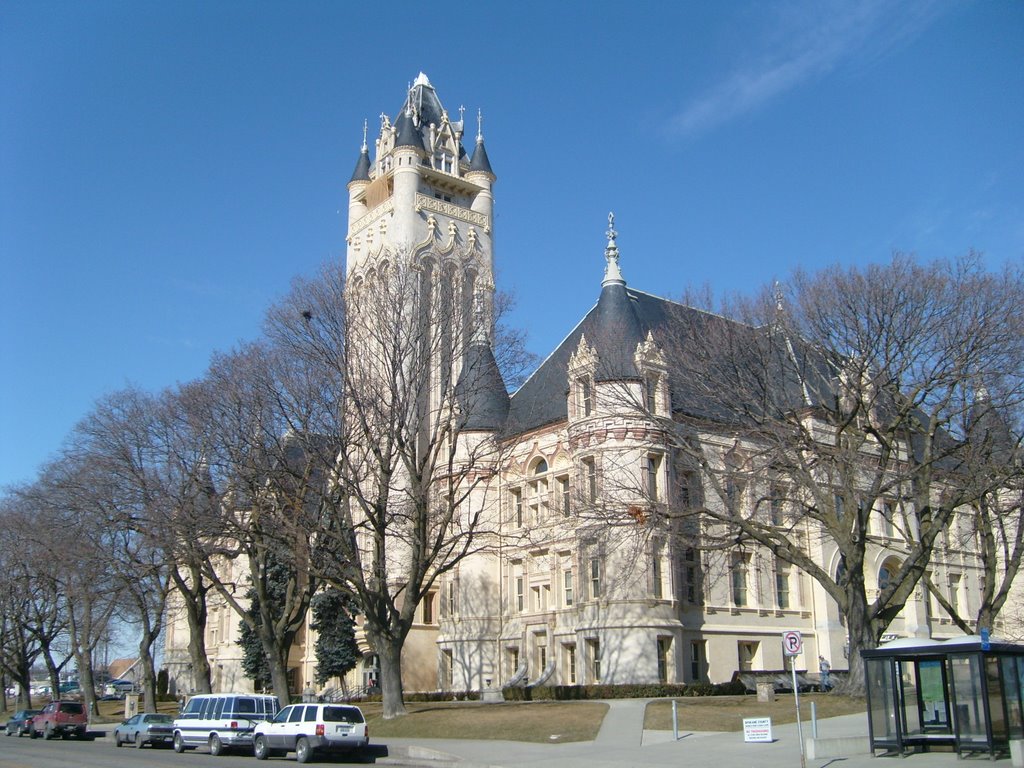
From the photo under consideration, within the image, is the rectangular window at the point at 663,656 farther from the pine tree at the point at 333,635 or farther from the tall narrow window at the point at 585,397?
the pine tree at the point at 333,635

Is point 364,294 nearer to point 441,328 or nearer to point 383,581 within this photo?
point 441,328

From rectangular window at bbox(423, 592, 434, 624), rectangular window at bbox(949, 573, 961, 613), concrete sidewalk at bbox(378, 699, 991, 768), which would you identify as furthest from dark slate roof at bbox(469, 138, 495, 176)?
concrete sidewalk at bbox(378, 699, 991, 768)

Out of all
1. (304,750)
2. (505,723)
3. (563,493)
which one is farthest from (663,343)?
(304,750)

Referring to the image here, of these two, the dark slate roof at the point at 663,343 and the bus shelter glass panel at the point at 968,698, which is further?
the dark slate roof at the point at 663,343

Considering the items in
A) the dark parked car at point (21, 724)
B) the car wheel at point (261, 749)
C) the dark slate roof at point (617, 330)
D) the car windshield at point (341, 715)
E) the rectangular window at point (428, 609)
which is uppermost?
the dark slate roof at point (617, 330)

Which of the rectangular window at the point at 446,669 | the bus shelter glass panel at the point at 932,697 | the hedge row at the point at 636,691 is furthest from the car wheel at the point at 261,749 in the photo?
the rectangular window at the point at 446,669

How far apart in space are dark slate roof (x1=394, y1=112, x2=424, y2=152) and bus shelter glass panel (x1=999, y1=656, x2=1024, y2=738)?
1900 inches

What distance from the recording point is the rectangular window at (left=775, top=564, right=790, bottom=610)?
153 ft

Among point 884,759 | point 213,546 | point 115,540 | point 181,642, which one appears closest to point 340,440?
point 213,546

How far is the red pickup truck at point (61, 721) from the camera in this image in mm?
40562

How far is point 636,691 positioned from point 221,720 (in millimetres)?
15338

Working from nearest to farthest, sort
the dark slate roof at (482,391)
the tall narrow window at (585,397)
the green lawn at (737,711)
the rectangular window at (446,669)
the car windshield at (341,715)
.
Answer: the car windshield at (341,715), the green lawn at (737,711), the dark slate roof at (482,391), the tall narrow window at (585,397), the rectangular window at (446,669)

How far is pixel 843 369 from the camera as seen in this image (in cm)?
3102

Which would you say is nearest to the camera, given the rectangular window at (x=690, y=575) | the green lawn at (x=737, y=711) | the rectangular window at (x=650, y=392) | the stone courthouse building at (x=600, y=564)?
the green lawn at (x=737, y=711)
